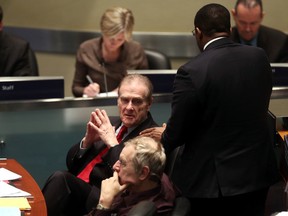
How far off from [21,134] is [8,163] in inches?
21.7

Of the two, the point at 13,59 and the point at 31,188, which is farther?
the point at 13,59

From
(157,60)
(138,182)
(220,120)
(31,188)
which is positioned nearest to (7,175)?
(31,188)

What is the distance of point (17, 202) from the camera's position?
11.2ft

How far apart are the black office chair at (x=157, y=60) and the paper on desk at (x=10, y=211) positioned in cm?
265

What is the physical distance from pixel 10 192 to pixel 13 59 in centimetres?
233

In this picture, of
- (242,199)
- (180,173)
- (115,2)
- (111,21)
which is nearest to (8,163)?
(180,173)

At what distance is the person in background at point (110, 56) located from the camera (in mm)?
5566

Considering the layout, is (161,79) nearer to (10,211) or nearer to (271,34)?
(271,34)

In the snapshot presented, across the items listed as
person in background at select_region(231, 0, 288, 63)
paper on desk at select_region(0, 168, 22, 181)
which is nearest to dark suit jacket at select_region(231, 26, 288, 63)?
person in background at select_region(231, 0, 288, 63)

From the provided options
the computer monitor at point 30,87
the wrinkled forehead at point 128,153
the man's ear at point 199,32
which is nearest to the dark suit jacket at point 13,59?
the computer monitor at point 30,87

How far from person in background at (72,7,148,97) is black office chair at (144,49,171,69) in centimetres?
7

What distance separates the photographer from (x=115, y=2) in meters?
6.93

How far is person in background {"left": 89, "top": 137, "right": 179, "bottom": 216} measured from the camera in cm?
359

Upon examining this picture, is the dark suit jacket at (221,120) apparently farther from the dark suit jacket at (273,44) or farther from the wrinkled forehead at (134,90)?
the dark suit jacket at (273,44)
